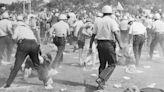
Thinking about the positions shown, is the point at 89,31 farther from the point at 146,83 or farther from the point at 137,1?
the point at 137,1

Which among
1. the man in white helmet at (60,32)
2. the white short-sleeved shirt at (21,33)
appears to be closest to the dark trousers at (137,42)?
the man in white helmet at (60,32)

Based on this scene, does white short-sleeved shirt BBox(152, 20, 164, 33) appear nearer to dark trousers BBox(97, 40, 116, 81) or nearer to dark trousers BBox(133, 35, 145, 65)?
dark trousers BBox(133, 35, 145, 65)

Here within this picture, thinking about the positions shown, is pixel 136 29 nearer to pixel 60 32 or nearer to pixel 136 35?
pixel 136 35

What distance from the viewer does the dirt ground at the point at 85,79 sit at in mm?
8078

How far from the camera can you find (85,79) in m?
9.21

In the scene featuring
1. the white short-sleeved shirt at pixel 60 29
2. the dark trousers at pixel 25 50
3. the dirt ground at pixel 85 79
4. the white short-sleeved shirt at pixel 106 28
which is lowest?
the dirt ground at pixel 85 79

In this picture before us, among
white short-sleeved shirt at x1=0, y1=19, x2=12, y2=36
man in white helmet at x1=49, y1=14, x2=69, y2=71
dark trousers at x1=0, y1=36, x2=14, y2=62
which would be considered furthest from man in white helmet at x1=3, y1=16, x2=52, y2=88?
dark trousers at x1=0, y1=36, x2=14, y2=62

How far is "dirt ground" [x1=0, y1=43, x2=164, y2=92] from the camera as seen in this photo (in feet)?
26.5

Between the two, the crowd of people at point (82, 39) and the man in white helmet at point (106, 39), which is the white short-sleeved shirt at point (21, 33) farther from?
the man in white helmet at point (106, 39)

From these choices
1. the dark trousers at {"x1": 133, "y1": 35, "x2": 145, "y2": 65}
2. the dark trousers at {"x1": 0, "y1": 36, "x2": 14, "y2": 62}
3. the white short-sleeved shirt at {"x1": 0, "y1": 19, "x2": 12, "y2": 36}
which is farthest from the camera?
the dark trousers at {"x1": 0, "y1": 36, "x2": 14, "y2": 62}

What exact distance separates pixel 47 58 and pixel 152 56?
503cm

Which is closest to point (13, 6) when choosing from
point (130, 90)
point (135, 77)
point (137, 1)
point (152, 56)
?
point (137, 1)

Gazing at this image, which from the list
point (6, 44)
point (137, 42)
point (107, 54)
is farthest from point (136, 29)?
point (6, 44)

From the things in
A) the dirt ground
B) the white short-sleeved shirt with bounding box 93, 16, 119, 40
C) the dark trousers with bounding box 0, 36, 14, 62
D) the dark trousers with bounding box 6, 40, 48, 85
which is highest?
the white short-sleeved shirt with bounding box 93, 16, 119, 40
